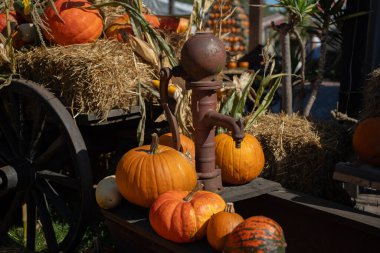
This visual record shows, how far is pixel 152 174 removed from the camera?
6.68 feet

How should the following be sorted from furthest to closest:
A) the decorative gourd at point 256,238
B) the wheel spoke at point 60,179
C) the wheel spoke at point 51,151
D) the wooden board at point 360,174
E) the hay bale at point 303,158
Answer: the hay bale at point 303,158, the wheel spoke at point 51,151, the wheel spoke at point 60,179, the wooden board at point 360,174, the decorative gourd at point 256,238

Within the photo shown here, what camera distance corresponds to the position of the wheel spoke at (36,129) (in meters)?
2.61

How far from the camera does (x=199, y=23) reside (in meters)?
3.04

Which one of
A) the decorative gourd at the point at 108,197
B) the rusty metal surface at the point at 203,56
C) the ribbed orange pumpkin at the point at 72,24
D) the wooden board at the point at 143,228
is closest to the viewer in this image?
the wooden board at the point at 143,228

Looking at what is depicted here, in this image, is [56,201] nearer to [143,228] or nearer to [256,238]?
[143,228]

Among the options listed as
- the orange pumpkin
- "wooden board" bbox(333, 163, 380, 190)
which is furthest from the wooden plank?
the orange pumpkin

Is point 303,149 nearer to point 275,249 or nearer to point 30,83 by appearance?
point 275,249

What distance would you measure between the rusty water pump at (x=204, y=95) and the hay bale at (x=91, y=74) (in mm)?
412

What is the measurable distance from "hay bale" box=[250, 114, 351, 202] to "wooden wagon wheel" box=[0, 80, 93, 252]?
131cm

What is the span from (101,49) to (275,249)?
61.4 inches

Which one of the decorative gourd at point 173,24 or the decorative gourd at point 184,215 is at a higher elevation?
the decorative gourd at point 173,24

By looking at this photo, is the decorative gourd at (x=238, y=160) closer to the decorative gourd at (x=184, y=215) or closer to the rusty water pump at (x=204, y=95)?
the rusty water pump at (x=204, y=95)

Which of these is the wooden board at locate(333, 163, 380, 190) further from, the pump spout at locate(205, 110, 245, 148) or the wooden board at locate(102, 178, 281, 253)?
the pump spout at locate(205, 110, 245, 148)

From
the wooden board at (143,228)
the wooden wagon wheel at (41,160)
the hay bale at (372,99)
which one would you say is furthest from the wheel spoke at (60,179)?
the hay bale at (372,99)
